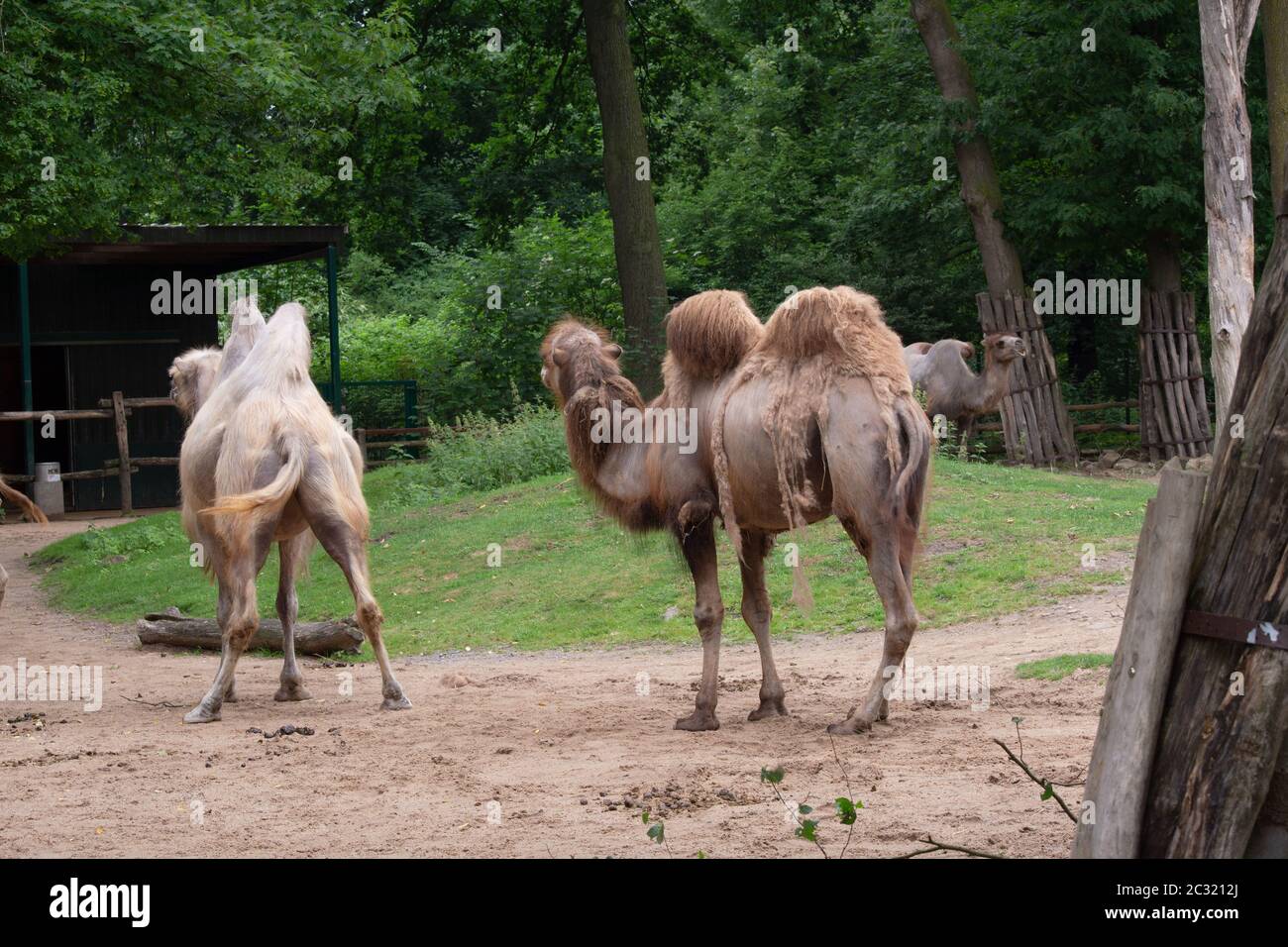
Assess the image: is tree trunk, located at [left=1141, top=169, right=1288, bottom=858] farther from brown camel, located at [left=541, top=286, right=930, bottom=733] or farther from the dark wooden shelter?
the dark wooden shelter

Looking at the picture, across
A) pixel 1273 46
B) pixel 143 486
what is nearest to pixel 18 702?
pixel 1273 46

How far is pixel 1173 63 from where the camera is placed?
22.0 meters

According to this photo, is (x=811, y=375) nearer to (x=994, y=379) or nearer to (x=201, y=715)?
(x=201, y=715)

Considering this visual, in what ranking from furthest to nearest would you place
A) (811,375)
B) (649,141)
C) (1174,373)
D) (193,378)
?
(649,141) < (1174,373) < (193,378) < (811,375)

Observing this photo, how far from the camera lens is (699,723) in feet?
25.6

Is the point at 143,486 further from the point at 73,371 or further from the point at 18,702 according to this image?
the point at 18,702

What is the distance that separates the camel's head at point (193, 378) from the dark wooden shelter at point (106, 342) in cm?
1280

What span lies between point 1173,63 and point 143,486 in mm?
18369

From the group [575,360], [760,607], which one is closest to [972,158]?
[575,360]

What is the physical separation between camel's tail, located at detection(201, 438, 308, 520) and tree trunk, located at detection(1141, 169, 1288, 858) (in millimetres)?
5659

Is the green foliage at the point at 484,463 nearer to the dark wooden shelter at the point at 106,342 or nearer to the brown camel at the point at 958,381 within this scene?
the dark wooden shelter at the point at 106,342

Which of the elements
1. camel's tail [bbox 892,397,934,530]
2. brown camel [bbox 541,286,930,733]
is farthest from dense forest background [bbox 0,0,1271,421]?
camel's tail [bbox 892,397,934,530]

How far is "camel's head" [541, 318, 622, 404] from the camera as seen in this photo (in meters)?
8.71

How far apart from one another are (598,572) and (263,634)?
3451mm
